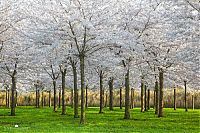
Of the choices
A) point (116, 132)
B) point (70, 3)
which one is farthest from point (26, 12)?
point (116, 132)

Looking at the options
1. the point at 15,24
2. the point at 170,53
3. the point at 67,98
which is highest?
the point at 15,24

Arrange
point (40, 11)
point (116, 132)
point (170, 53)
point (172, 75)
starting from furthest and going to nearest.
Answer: point (172, 75) < point (170, 53) < point (40, 11) < point (116, 132)

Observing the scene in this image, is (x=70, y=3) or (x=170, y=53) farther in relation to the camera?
(x=170, y=53)

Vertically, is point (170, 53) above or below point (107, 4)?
below

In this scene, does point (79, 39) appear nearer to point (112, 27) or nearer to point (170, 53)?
point (112, 27)

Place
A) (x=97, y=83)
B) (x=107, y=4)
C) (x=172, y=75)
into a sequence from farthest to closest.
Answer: (x=97, y=83), (x=172, y=75), (x=107, y=4)

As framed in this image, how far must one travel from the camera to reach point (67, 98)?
237 ft

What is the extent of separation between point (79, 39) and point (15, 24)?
6.43 metres

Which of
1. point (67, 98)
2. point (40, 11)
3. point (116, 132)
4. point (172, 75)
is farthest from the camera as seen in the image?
point (67, 98)

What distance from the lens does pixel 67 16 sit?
83.9 ft

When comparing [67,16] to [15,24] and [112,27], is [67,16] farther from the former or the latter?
[15,24]

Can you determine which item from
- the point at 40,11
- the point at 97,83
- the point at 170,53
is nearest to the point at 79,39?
the point at 40,11

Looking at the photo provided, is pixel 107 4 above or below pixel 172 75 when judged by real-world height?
above

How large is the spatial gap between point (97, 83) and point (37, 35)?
77.7 feet
